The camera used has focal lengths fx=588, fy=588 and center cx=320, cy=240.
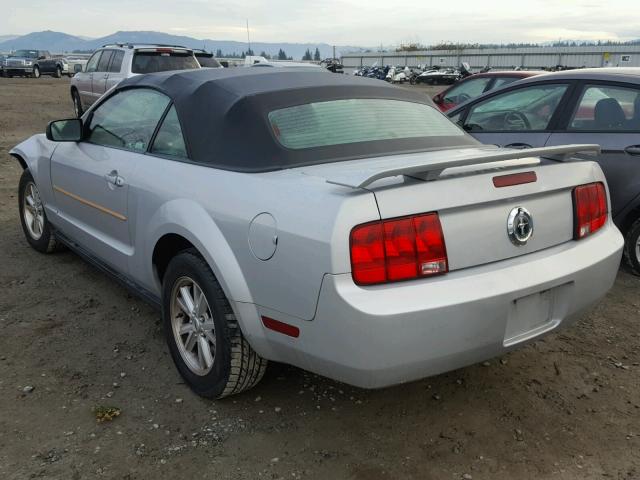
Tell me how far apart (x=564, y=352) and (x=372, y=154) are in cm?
169

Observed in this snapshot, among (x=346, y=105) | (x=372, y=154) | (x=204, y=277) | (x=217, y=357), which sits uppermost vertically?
(x=346, y=105)

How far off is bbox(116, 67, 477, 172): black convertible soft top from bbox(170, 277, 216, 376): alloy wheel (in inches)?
25.6

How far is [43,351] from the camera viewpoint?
3.45m

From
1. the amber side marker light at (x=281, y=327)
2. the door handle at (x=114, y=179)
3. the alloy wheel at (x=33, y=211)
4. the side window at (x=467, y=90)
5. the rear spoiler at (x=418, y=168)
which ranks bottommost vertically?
the alloy wheel at (x=33, y=211)

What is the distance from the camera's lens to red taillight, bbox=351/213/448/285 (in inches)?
84.5

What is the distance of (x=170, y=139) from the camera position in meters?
3.22

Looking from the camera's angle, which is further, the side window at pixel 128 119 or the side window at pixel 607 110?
the side window at pixel 607 110

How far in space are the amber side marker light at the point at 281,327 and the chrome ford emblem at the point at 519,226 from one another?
96cm

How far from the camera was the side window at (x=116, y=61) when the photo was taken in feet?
40.0

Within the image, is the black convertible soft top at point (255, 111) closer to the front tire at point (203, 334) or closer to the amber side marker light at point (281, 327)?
the front tire at point (203, 334)

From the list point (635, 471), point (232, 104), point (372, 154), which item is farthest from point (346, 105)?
point (635, 471)

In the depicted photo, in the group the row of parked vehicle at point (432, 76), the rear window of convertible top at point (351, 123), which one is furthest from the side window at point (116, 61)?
the row of parked vehicle at point (432, 76)

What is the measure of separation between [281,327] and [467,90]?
26.9 feet

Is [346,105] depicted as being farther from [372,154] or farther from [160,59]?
[160,59]
